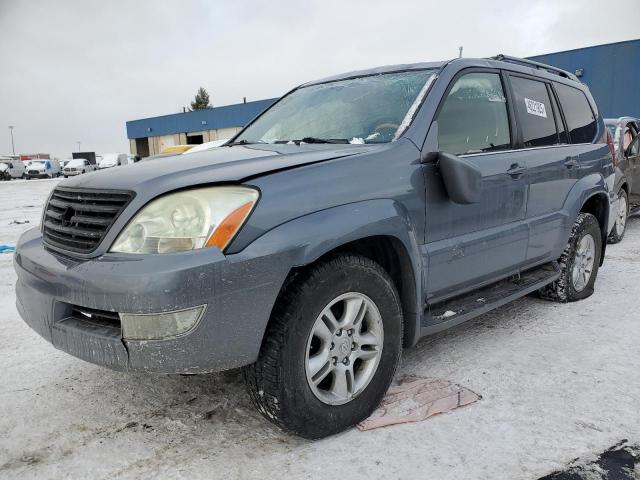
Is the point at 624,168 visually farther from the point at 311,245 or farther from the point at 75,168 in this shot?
the point at 75,168

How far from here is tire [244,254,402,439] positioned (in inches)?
82.3

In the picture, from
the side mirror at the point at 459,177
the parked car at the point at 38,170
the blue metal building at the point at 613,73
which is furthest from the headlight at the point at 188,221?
the parked car at the point at 38,170

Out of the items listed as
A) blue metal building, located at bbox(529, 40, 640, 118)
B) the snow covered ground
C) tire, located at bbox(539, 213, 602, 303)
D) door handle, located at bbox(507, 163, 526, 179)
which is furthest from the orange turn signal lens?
blue metal building, located at bbox(529, 40, 640, 118)

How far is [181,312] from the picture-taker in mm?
1894

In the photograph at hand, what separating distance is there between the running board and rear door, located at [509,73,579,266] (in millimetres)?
127

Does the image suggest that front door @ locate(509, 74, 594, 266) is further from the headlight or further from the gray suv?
the headlight

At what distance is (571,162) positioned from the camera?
3932mm

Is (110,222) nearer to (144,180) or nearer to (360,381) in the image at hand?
(144,180)

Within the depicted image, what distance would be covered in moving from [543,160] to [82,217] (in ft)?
9.72

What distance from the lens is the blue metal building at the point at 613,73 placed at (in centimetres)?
1557

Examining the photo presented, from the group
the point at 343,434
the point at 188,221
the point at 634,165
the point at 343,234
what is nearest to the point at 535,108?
the point at 343,234

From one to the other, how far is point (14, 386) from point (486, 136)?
312 centimetres

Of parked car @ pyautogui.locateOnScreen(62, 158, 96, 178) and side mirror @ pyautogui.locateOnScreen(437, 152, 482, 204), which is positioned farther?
parked car @ pyautogui.locateOnScreen(62, 158, 96, 178)

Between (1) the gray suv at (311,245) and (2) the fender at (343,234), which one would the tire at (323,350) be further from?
(2) the fender at (343,234)
